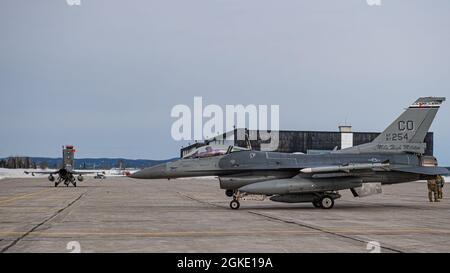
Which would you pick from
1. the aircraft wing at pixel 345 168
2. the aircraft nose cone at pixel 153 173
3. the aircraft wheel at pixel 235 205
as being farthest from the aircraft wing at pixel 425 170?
the aircraft nose cone at pixel 153 173

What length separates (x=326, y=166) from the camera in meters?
21.8

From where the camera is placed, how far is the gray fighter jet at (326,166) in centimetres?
2183

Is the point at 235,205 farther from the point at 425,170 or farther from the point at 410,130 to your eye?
the point at 410,130

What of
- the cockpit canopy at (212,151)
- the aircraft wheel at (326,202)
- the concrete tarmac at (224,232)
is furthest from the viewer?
the cockpit canopy at (212,151)

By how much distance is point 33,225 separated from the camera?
15.1 m

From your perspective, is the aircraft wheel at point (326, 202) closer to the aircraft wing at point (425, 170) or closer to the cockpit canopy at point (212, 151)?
the aircraft wing at point (425, 170)

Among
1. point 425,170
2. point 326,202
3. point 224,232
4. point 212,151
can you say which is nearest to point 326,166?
point 326,202

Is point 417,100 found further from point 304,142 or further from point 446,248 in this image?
point 304,142

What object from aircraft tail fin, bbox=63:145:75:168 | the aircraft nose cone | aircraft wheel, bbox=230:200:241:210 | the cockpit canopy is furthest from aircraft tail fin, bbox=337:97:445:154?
aircraft tail fin, bbox=63:145:75:168

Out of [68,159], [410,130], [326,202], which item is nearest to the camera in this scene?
[326,202]

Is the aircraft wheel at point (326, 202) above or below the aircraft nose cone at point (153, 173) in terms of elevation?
below

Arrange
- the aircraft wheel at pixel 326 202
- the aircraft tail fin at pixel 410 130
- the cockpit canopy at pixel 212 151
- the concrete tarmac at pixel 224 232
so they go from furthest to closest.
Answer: the aircraft tail fin at pixel 410 130 < the cockpit canopy at pixel 212 151 < the aircraft wheel at pixel 326 202 < the concrete tarmac at pixel 224 232

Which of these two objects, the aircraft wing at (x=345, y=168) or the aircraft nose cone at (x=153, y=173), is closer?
the aircraft wing at (x=345, y=168)
